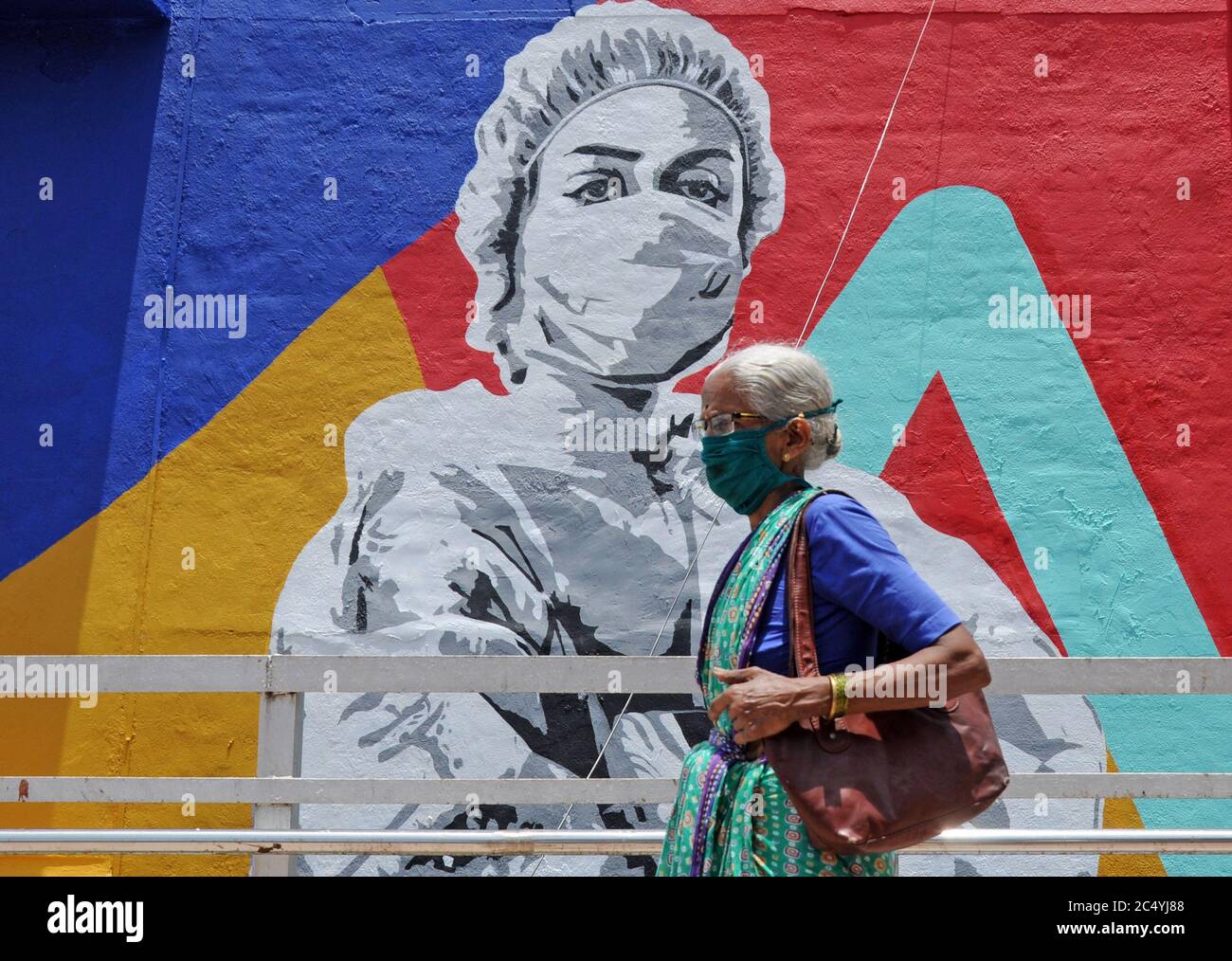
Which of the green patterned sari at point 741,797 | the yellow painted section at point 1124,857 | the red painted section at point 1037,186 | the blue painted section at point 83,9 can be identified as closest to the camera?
the green patterned sari at point 741,797

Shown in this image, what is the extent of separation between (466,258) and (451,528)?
1.25 m

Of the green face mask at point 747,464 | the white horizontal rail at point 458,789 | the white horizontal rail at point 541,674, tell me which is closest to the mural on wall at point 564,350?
the white horizontal rail at point 458,789

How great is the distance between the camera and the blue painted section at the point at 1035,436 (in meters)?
5.49

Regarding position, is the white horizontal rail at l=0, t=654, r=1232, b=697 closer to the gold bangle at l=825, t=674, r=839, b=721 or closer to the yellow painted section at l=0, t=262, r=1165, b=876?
the yellow painted section at l=0, t=262, r=1165, b=876

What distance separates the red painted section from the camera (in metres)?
5.68

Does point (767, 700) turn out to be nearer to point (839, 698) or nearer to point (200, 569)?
point (839, 698)

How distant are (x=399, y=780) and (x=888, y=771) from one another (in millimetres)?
2412

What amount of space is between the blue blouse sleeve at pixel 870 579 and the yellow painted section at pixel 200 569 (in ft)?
12.7

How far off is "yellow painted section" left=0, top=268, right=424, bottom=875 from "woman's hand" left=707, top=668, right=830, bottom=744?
12.8ft

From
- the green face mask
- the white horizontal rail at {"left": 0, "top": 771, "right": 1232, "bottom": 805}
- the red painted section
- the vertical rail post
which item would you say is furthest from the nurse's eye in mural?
the green face mask

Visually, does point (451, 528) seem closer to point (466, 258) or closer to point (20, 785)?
point (466, 258)

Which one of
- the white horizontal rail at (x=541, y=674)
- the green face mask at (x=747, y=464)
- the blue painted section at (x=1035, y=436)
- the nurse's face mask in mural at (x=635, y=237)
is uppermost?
the nurse's face mask in mural at (x=635, y=237)

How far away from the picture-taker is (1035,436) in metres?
5.68

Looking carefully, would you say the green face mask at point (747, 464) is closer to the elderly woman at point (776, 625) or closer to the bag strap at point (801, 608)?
the elderly woman at point (776, 625)
